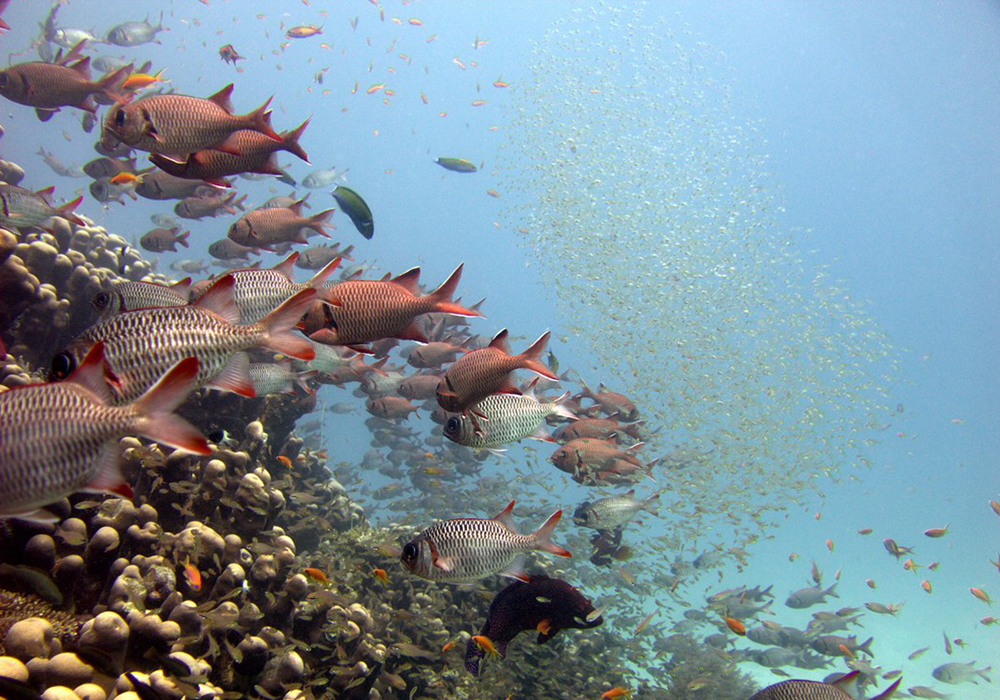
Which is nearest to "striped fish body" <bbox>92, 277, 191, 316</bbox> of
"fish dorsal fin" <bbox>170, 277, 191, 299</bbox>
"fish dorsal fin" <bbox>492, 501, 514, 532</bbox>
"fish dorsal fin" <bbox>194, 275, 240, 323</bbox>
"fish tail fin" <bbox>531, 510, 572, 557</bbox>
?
"fish dorsal fin" <bbox>170, 277, 191, 299</bbox>

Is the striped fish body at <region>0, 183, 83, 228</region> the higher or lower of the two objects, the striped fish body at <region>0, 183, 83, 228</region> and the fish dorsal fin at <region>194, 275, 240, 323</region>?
the lower

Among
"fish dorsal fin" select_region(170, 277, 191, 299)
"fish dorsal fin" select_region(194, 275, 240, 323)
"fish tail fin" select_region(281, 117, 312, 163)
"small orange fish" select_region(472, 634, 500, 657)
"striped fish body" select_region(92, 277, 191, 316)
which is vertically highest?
"fish tail fin" select_region(281, 117, 312, 163)

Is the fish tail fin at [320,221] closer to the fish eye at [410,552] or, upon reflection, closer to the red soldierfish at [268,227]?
the red soldierfish at [268,227]

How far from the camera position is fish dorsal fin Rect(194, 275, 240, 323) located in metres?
2.46

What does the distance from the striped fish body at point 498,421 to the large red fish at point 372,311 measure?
37.9 inches

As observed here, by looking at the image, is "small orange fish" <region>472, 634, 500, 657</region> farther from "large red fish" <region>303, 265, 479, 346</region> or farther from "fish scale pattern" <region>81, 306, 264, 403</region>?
"fish scale pattern" <region>81, 306, 264, 403</region>

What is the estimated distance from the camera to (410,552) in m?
3.45

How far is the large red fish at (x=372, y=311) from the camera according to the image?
116 inches

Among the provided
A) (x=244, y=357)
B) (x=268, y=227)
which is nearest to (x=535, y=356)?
(x=244, y=357)

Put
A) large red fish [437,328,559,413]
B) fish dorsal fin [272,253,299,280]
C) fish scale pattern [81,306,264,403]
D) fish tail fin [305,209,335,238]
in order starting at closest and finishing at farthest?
1. fish scale pattern [81,306,264,403]
2. large red fish [437,328,559,413]
3. fish dorsal fin [272,253,299,280]
4. fish tail fin [305,209,335,238]

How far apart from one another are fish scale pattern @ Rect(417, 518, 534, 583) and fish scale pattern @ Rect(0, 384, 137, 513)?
2.22m

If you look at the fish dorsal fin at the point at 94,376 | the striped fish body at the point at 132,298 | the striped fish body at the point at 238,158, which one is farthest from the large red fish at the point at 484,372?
the fish dorsal fin at the point at 94,376

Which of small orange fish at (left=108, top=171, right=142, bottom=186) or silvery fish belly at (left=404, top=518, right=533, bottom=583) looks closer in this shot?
silvery fish belly at (left=404, top=518, right=533, bottom=583)

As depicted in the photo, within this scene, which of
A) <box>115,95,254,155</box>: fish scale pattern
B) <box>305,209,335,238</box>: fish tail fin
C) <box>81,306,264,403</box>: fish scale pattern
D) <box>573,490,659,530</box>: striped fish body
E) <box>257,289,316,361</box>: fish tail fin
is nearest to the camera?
<box>81,306,264,403</box>: fish scale pattern
